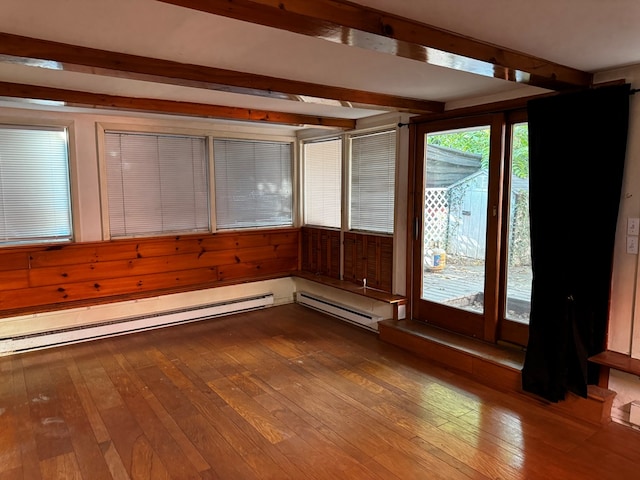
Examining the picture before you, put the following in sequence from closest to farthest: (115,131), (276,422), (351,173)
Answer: (276,422), (115,131), (351,173)

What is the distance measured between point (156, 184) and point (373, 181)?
242 centimetres

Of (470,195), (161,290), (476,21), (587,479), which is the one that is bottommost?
(587,479)

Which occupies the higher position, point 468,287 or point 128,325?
point 468,287

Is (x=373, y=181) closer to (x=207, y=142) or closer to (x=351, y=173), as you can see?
(x=351, y=173)

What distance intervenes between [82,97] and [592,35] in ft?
11.5

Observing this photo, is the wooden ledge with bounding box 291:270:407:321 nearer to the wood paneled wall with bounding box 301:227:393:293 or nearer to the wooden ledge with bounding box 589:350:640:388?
the wood paneled wall with bounding box 301:227:393:293

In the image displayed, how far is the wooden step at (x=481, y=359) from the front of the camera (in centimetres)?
293

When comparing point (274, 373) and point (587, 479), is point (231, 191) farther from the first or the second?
point (587, 479)

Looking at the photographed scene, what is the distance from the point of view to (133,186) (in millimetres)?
4863

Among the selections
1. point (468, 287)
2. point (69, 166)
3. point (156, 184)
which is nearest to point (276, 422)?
point (468, 287)

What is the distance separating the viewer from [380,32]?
1884 millimetres

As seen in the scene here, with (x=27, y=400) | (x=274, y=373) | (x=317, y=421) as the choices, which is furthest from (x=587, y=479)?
(x=27, y=400)

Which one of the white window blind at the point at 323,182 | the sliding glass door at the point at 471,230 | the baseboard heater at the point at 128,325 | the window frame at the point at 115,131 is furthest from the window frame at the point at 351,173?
the window frame at the point at 115,131

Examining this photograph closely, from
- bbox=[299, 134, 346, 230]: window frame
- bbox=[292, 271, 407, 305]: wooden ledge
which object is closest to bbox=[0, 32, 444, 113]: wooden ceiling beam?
bbox=[299, 134, 346, 230]: window frame
